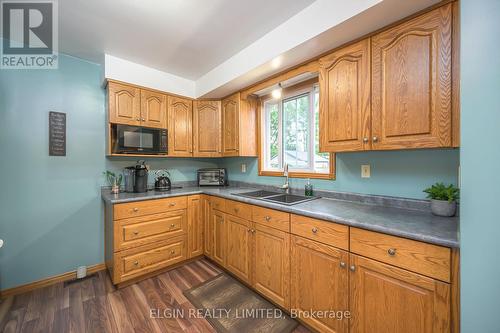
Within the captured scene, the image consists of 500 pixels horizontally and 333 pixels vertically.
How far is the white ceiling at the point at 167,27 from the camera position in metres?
1.47

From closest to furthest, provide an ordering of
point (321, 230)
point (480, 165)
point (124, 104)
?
point (480, 165), point (321, 230), point (124, 104)

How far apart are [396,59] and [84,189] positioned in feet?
10.4

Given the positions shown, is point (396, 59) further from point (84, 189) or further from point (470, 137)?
point (84, 189)

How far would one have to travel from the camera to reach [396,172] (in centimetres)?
150

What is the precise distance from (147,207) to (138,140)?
0.80m

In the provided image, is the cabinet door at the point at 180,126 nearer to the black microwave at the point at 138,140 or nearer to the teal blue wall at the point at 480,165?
the black microwave at the point at 138,140

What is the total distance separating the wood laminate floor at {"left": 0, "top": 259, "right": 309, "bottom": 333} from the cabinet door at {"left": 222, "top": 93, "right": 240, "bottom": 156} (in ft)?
5.03

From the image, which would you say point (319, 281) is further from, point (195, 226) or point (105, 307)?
point (105, 307)

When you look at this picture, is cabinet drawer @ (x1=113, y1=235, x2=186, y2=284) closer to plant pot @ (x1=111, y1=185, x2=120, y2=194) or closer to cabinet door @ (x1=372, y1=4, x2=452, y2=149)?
plant pot @ (x1=111, y1=185, x2=120, y2=194)

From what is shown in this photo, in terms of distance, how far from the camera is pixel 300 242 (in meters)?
1.47

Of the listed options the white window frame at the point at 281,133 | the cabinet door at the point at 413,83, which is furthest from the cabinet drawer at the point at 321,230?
the white window frame at the point at 281,133

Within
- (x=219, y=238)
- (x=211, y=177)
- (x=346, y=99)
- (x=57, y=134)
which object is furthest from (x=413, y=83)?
(x=57, y=134)

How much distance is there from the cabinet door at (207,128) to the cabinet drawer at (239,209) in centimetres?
93

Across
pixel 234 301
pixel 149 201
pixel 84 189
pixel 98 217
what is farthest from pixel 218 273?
pixel 84 189
